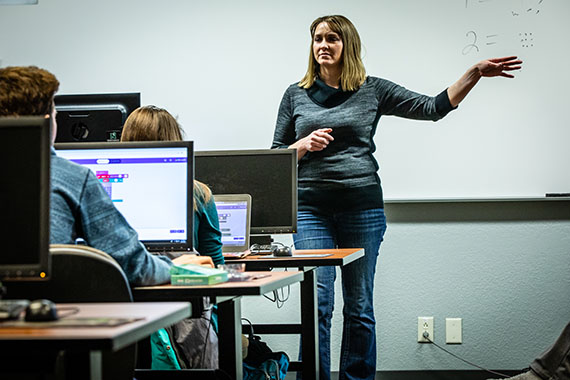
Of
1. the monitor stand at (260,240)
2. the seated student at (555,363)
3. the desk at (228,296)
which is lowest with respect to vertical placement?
the seated student at (555,363)

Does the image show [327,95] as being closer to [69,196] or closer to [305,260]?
[305,260]

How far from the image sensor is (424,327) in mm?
3889

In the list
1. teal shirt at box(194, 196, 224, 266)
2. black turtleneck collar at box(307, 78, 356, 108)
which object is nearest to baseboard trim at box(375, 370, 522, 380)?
black turtleneck collar at box(307, 78, 356, 108)

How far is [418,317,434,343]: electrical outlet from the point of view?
388 cm

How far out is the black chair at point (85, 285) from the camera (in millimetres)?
1316

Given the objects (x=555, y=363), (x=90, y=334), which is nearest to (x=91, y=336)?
(x=90, y=334)

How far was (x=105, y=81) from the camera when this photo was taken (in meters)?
4.12

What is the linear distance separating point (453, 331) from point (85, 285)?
9.36 ft

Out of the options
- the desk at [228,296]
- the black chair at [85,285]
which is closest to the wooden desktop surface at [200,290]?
the desk at [228,296]

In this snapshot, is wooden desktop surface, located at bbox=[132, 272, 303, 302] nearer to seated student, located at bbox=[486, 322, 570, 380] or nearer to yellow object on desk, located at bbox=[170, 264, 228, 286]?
yellow object on desk, located at bbox=[170, 264, 228, 286]

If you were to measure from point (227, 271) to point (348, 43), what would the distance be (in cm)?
171

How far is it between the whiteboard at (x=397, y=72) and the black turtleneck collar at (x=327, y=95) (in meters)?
0.70

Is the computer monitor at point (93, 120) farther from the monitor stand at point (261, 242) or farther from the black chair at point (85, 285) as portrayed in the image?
the black chair at point (85, 285)

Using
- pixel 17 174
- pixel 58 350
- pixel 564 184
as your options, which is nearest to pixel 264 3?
pixel 564 184
